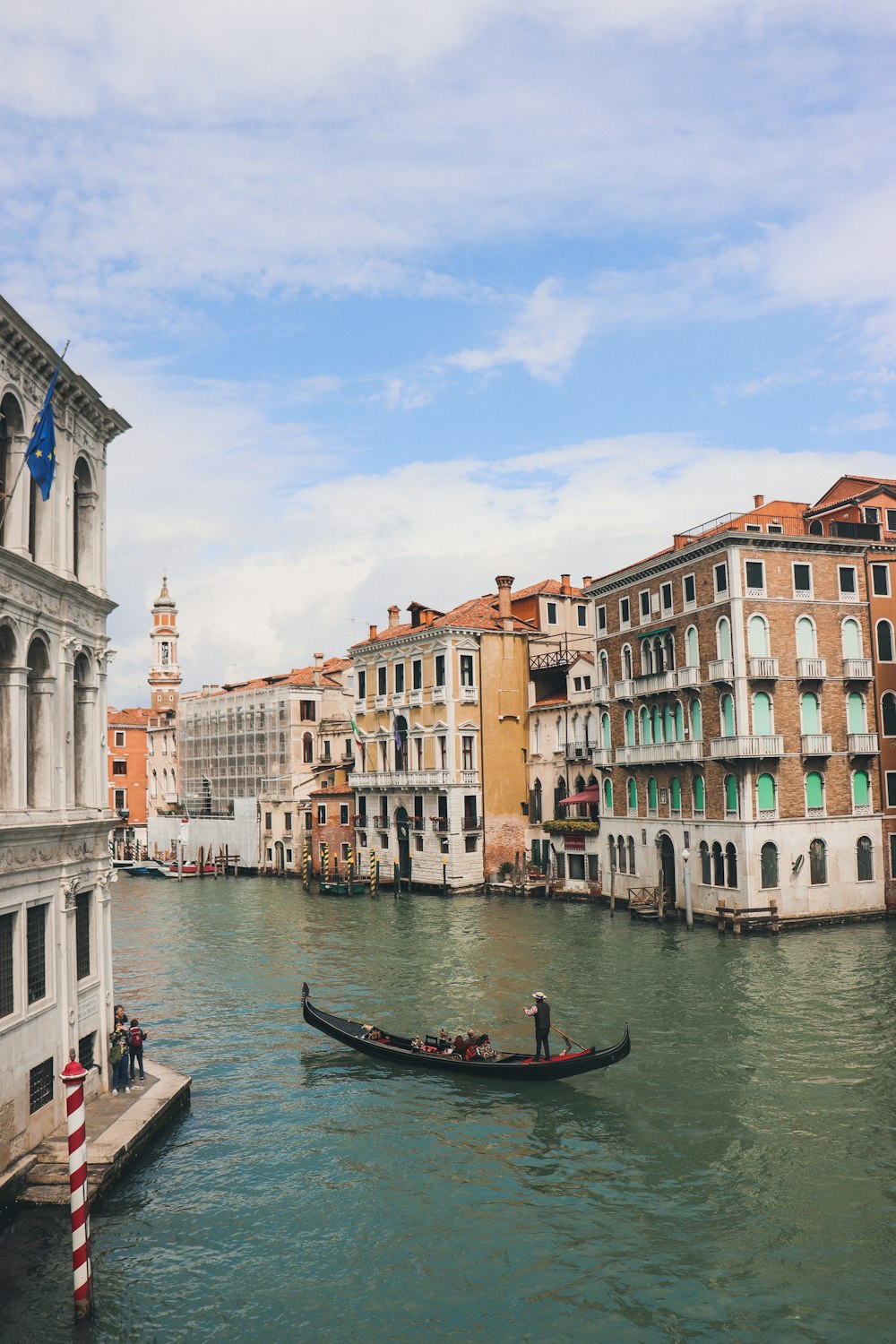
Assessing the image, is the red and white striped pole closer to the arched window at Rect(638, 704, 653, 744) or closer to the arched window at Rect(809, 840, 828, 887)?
the arched window at Rect(809, 840, 828, 887)

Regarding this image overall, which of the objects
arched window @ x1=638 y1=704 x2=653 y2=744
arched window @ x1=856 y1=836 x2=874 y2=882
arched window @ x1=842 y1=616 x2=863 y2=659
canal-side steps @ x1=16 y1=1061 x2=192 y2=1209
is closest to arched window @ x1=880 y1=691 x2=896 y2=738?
arched window @ x1=842 y1=616 x2=863 y2=659

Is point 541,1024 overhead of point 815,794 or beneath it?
beneath

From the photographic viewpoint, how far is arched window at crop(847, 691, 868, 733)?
35656 millimetres

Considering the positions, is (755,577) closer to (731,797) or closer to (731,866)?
(731,797)

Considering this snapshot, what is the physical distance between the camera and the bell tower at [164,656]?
306 feet

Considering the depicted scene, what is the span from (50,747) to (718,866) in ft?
82.0

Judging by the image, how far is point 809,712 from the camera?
35.0 metres

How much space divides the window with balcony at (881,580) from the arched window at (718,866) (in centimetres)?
989

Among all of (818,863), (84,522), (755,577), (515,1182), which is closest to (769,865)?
(818,863)

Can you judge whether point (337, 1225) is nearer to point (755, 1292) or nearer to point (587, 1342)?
point (587, 1342)

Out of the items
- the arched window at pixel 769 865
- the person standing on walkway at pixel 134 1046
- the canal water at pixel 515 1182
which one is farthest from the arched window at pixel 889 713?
the person standing on walkway at pixel 134 1046

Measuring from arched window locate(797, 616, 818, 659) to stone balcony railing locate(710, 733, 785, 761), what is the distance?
2805 millimetres

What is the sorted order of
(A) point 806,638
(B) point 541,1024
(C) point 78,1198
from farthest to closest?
1. (A) point 806,638
2. (B) point 541,1024
3. (C) point 78,1198

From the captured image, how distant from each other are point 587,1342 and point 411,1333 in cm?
181
